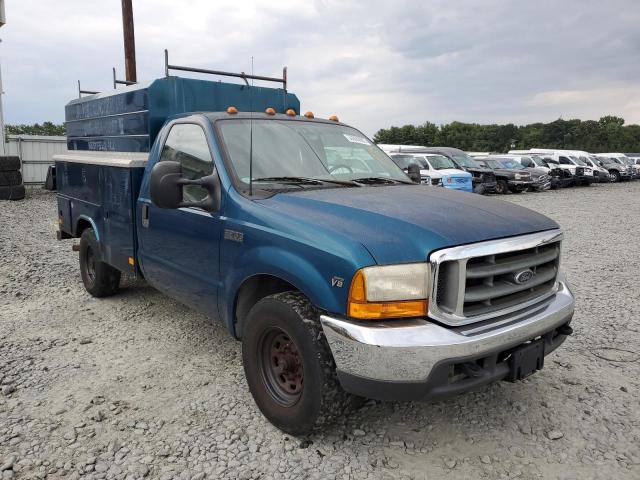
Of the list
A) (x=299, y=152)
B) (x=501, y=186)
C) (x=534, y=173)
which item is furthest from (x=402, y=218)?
(x=534, y=173)

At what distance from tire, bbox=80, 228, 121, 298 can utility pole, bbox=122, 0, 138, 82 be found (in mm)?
7797

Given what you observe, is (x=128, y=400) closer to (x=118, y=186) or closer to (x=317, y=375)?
(x=317, y=375)

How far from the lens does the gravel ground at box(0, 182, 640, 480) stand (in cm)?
280

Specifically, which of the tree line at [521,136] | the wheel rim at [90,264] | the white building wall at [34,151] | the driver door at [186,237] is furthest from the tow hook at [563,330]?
the tree line at [521,136]

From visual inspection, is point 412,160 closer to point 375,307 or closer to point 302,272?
point 302,272

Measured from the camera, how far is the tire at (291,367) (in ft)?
8.90

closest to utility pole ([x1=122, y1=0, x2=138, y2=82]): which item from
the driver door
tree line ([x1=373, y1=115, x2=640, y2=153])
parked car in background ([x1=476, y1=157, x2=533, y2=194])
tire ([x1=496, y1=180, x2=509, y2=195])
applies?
the driver door

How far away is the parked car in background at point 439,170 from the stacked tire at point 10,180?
38.6ft

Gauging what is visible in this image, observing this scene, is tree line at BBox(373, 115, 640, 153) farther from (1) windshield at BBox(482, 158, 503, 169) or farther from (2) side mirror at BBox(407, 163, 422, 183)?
(2) side mirror at BBox(407, 163, 422, 183)

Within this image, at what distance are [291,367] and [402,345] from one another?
83cm

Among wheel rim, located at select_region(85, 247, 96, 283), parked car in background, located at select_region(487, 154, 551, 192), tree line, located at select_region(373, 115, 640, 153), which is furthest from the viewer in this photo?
tree line, located at select_region(373, 115, 640, 153)

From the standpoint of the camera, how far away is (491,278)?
9.00 ft

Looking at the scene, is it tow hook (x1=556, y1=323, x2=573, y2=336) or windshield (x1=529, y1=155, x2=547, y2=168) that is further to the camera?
windshield (x1=529, y1=155, x2=547, y2=168)

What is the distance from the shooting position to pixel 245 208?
322 cm
